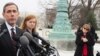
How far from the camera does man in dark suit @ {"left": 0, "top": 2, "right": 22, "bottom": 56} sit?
3498 mm

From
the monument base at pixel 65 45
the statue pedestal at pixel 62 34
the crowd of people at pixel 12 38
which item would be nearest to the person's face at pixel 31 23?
the crowd of people at pixel 12 38

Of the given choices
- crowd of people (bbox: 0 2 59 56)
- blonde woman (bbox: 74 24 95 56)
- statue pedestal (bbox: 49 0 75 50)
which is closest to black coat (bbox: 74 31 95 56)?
blonde woman (bbox: 74 24 95 56)

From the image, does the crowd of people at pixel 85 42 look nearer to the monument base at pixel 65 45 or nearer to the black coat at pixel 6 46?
the black coat at pixel 6 46

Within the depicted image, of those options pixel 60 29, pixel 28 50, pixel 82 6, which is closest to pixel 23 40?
pixel 28 50

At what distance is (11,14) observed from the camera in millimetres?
3562

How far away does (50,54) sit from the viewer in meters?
3.70

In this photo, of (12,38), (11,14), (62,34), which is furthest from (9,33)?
(62,34)

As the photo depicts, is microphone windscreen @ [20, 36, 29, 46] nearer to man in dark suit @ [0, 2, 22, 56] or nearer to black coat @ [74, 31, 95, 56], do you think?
man in dark suit @ [0, 2, 22, 56]

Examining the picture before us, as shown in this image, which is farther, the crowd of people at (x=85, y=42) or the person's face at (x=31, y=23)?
the crowd of people at (x=85, y=42)

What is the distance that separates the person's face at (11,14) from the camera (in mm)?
3566

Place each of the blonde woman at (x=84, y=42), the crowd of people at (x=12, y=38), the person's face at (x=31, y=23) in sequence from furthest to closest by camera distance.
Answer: the blonde woman at (x=84, y=42)
the person's face at (x=31, y=23)
the crowd of people at (x=12, y=38)

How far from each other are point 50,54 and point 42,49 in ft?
0.54

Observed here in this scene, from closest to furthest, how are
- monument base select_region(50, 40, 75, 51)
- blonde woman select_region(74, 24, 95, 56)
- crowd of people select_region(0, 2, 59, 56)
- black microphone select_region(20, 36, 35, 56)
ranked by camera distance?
black microphone select_region(20, 36, 35, 56), crowd of people select_region(0, 2, 59, 56), blonde woman select_region(74, 24, 95, 56), monument base select_region(50, 40, 75, 51)

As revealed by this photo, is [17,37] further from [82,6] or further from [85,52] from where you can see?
[82,6]
